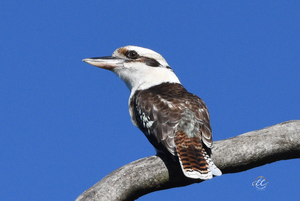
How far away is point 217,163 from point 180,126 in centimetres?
64

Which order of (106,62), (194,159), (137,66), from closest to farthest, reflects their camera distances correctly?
(194,159) < (137,66) < (106,62)

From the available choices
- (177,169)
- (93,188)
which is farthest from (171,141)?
(93,188)

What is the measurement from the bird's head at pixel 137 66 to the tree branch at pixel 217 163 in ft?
5.58

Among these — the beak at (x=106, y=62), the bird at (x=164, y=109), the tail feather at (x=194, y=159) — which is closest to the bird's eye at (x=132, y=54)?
the bird at (x=164, y=109)

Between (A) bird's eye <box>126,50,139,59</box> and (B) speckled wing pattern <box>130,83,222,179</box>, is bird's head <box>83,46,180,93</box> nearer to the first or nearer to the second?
(A) bird's eye <box>126,50,139,59</box>

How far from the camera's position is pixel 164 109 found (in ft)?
15.3

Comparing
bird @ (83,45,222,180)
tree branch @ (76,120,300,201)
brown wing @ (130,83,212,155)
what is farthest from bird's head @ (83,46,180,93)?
tree branch @ (76,120,300,201)

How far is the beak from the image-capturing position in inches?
241

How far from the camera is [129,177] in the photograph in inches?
165

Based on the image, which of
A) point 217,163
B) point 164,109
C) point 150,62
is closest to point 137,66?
point 150,62

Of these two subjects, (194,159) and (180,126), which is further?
(180,126)

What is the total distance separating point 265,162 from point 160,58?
8.02 feet

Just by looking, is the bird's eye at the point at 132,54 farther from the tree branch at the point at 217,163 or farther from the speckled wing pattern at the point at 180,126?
the tree branch at the point at 217,163

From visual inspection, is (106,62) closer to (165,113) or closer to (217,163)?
(165,113)
